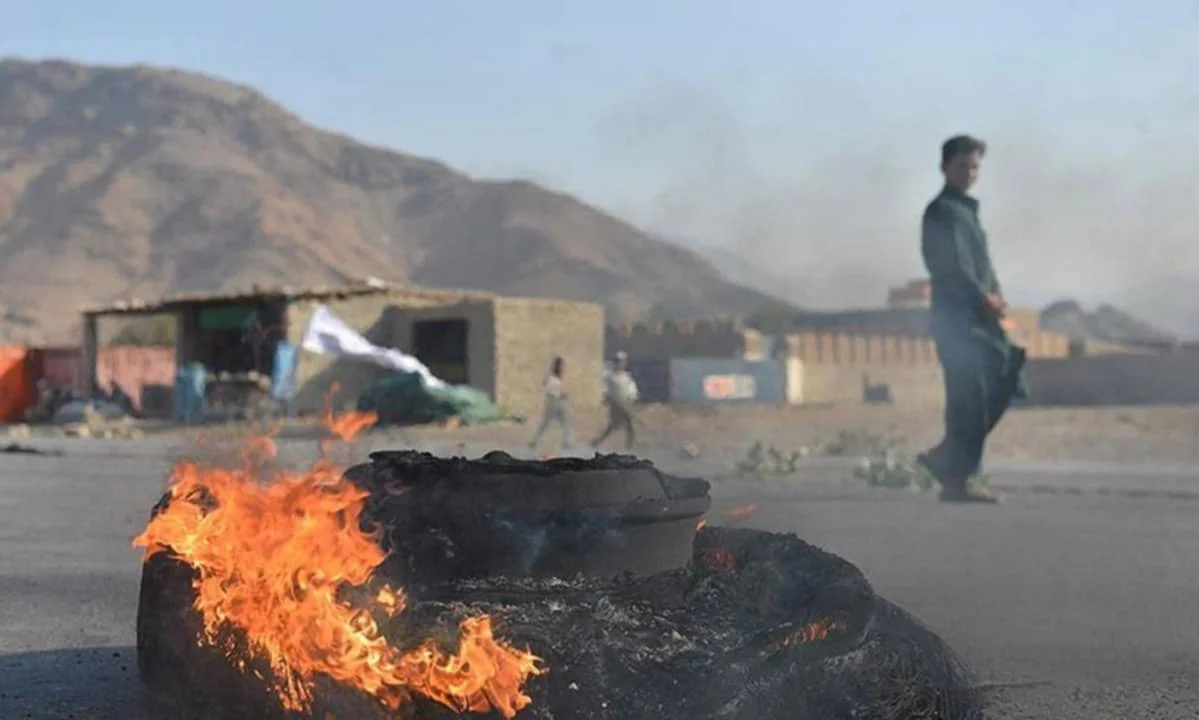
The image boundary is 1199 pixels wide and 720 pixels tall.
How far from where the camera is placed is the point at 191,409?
98.4 feet

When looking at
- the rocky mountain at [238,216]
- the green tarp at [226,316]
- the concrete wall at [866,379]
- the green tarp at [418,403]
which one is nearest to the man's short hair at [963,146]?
the green tarp at [418,403]

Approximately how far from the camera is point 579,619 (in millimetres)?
3195

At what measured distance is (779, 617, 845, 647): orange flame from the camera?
10.4ft

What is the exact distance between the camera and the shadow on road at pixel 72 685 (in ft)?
12.6

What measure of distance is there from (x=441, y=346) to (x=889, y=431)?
12.3 metres

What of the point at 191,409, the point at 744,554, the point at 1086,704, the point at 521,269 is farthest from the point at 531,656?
the point at 521,269

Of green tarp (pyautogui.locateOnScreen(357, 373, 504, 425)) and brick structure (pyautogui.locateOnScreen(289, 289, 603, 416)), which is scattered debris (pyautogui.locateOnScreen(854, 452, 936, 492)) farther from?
brick structure (pyautogui.locateOnScreen(289, 289, 603, 416))

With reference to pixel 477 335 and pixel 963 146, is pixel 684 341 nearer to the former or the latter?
pixel 477 335

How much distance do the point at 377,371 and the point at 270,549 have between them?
95.5 ft

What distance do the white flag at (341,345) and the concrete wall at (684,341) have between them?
18.2 m

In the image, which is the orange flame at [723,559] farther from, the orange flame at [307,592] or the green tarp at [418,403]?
the green tarp at [418,403]

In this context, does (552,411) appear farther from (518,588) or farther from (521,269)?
(521,269)

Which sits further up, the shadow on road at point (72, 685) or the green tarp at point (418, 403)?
the green tarp at point (418, 403)

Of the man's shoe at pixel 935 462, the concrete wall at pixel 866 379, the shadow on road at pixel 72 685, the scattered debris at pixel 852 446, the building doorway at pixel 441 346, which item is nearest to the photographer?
the shadow on road at pixel 72 685
